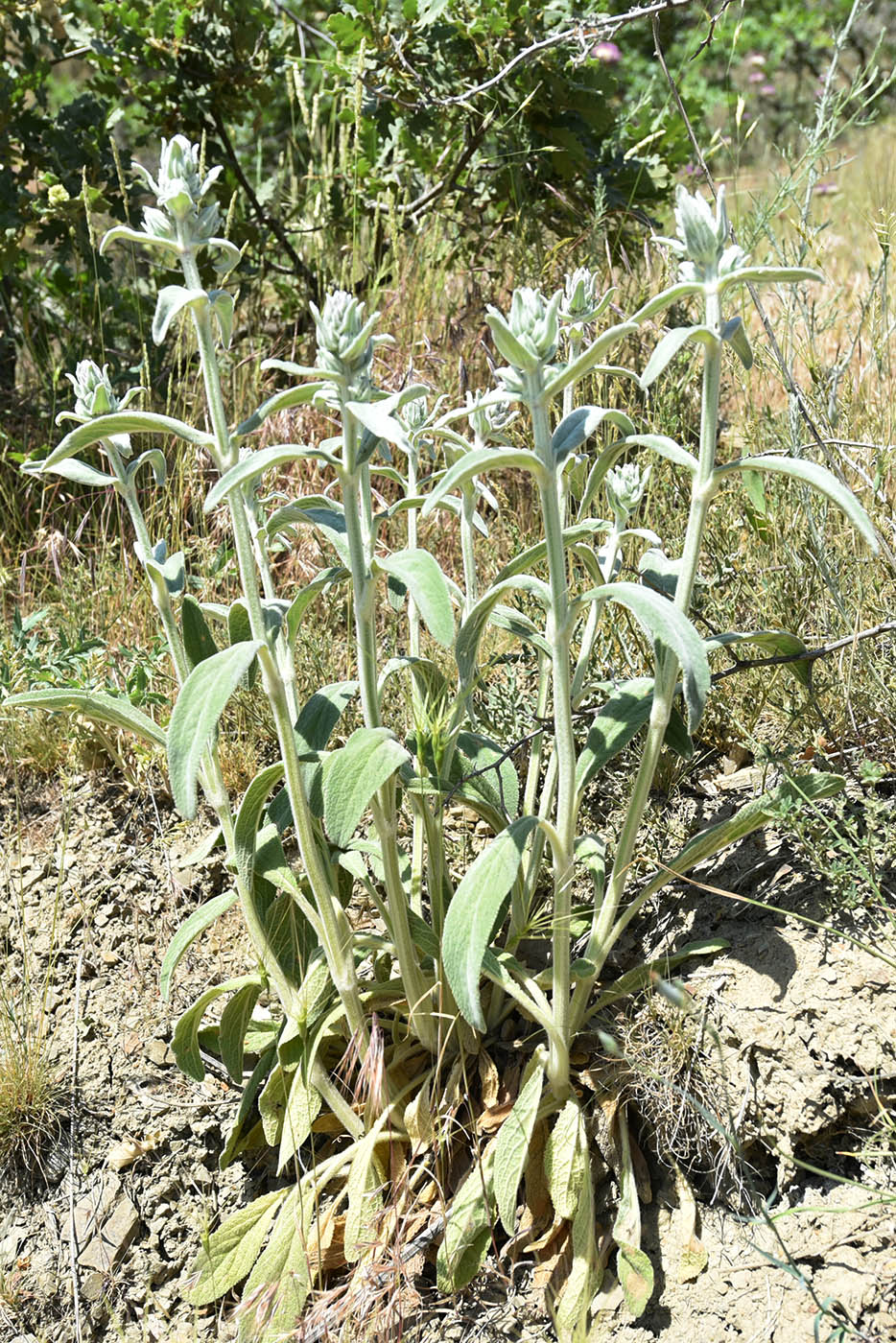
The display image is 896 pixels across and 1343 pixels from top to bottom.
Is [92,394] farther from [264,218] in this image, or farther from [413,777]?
[264,218]

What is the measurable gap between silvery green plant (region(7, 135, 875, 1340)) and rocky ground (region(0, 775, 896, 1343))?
4.1 inches

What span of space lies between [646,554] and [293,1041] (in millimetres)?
991

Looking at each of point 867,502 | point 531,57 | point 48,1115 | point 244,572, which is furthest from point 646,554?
point 531,57

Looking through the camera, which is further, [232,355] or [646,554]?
[232,355]

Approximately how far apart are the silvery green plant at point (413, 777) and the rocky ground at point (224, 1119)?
103 millimetres

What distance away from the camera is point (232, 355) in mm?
3484

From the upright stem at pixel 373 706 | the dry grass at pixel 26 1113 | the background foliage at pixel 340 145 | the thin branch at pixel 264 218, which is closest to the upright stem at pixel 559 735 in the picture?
the upright stem at pixel 373 706

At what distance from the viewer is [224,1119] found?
2.18 meters

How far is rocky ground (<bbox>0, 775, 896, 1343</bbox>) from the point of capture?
1.70m

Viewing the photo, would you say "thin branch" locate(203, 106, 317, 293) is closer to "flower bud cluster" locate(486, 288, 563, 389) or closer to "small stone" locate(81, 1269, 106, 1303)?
"flower bud cluster" locate(486, 288, 563, 389)

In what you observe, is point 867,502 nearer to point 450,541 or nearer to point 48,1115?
point 450,541

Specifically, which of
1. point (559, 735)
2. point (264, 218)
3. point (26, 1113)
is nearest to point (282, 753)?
point (559, 735)

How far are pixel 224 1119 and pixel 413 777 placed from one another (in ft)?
3.02

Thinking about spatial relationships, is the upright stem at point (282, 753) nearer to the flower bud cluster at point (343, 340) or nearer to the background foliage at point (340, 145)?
the flower bud cluster at point (343, 340)
